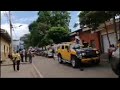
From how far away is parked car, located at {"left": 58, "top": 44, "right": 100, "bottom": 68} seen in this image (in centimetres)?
1000

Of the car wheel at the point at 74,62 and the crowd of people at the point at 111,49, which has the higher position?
the crowd of people at the point at 111,49

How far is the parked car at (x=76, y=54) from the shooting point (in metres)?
10.00

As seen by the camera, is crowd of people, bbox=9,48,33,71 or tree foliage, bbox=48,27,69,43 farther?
tree foliage, bbox=48,27,69,43

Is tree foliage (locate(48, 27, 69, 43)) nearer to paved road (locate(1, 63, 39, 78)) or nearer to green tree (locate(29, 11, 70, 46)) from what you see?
green tree (locate(29, 11, 70, 46))

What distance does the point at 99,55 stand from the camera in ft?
30.4

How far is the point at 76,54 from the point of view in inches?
470

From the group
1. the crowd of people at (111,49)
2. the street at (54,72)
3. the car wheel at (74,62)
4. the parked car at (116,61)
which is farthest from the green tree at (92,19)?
the parked car at (116,61)

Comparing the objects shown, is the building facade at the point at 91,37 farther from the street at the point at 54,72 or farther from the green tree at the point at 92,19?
the street at the point at 54,72

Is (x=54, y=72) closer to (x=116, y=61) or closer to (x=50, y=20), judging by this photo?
(x=50, y=20)

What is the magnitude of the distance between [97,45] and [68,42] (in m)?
3.21

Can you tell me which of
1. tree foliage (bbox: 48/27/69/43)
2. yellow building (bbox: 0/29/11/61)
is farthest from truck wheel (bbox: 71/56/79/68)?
yellow building (bbox: 0/29/11/61)
